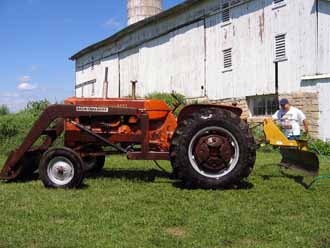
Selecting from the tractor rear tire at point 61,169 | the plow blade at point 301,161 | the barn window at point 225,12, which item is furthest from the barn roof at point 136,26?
the tractor rear tire at point 61,169

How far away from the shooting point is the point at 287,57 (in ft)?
49.9

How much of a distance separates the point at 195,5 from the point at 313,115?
28.4 ft

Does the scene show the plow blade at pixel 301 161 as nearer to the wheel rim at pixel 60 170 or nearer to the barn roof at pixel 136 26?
the wheel rim at pixel 60 170

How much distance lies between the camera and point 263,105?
16.7 meters

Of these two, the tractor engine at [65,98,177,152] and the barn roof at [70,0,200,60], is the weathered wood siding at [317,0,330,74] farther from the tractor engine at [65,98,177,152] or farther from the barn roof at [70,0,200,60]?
the tractor engine at [65,98,177,152]

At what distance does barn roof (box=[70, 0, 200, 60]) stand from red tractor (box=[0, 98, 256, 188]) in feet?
46.0

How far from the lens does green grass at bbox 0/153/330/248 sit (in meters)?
4.08

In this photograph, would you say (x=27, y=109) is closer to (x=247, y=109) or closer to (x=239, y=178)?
(x=247, y=109)

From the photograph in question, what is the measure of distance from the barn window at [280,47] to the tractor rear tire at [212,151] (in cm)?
958

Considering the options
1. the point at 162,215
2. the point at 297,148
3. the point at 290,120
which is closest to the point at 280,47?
the point at 290,120

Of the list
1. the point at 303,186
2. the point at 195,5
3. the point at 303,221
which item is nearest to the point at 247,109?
the point at 195,5

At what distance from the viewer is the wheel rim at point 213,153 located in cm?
651

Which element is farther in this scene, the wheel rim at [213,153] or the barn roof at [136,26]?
the barn roof at [136,26]

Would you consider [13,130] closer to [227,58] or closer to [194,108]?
[194,108]
